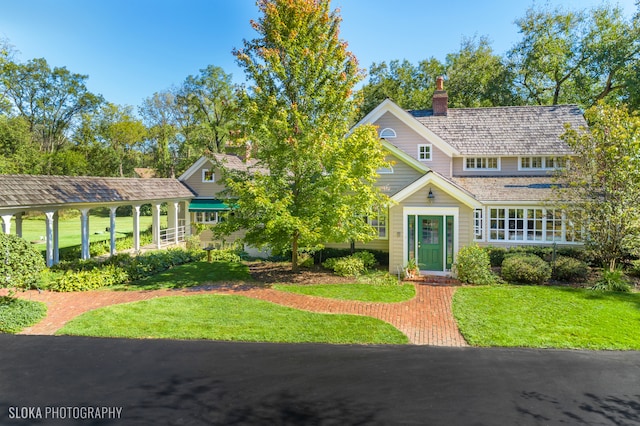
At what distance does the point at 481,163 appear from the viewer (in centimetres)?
2347

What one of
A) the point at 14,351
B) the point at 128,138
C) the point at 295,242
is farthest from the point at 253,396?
the point at 128,138

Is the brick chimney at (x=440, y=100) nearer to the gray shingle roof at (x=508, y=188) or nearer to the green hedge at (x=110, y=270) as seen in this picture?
the gray shingle roof at (x=508, y=188)

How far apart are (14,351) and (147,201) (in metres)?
15.2

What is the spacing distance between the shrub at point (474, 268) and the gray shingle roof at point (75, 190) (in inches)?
648

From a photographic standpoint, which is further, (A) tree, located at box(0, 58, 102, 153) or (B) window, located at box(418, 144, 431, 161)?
(A) tree, located at box(0, 58, 102, 153)

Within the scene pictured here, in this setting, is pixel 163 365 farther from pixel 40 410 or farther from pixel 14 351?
pixel 14 351

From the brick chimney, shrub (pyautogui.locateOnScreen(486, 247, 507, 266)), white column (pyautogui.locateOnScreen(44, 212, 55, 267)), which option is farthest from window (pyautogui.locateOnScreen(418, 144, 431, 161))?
white column (pyautogui.locateOnScreen(44, 212, 55, 267))

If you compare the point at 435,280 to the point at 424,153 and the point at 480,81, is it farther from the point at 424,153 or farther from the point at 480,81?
the point at 480,81

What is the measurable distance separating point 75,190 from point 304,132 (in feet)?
37.8

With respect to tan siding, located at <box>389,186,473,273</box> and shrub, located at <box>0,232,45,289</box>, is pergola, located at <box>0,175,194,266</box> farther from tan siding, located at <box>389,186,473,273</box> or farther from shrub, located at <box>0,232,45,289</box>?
tan siding, located at <box>389,186,473,273</box>

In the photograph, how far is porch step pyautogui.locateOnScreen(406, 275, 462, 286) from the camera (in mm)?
14703

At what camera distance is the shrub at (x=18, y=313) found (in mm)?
9984

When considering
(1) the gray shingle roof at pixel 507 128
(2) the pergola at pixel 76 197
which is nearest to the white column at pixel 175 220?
(2) the pergola at pixel 76 197

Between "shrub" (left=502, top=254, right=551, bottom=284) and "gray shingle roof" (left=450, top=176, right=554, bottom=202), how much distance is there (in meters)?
4.41
